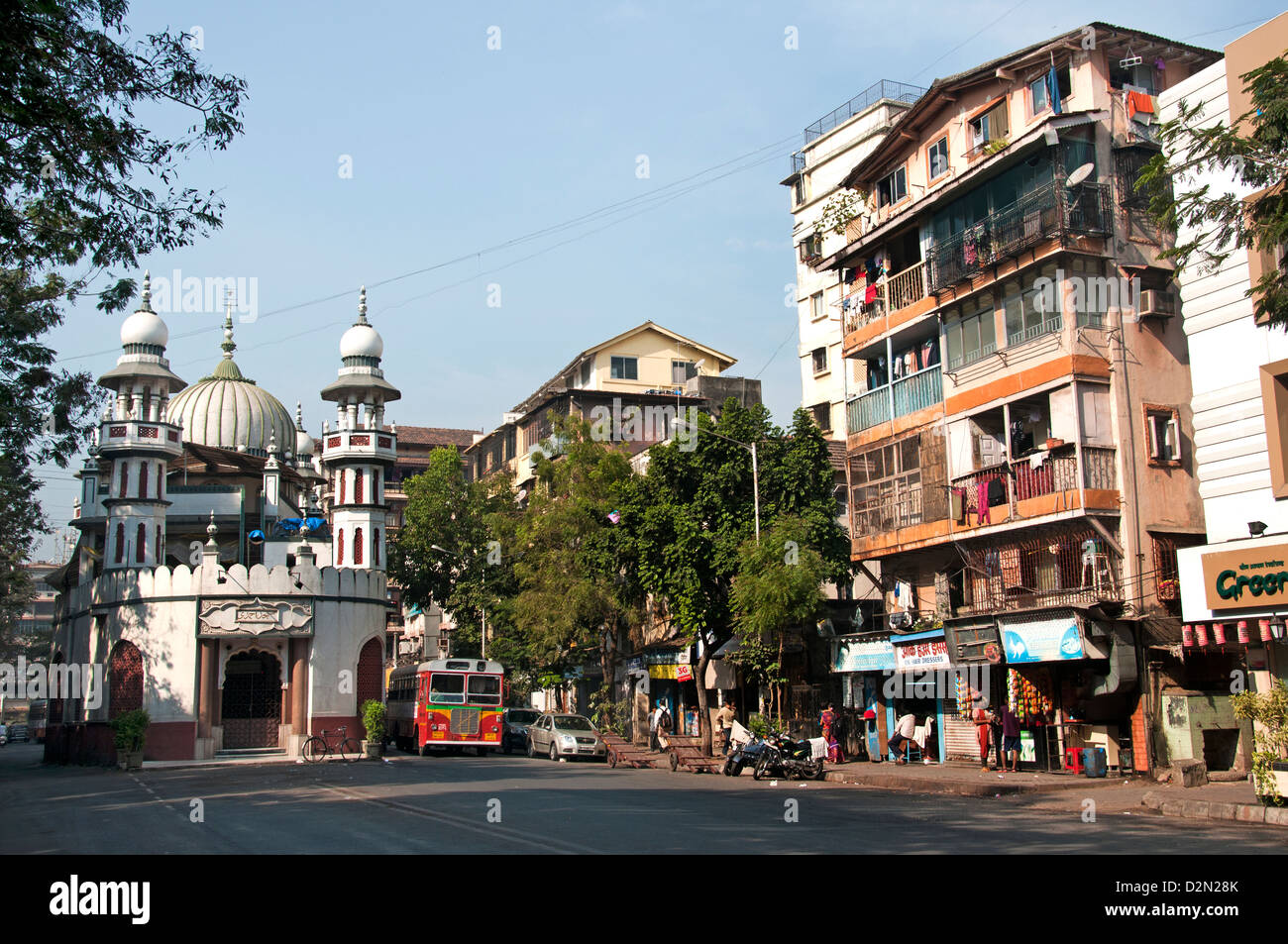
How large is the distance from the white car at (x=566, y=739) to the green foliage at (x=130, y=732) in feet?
42.7

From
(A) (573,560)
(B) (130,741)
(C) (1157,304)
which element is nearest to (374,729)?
(B) (130,741)

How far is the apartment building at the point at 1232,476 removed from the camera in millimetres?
20750

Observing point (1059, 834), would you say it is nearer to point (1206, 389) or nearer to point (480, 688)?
point (1206, 389)

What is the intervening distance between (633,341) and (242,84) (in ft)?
155

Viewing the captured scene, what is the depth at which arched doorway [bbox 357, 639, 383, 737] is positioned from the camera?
4517 cm

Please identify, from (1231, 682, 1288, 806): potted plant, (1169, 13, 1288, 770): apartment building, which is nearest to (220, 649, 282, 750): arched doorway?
(1169, 13, 1288, 770): apartment building

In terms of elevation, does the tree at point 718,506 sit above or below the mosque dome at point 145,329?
below

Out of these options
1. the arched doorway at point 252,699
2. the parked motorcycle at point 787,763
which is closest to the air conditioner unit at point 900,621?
the parked motorcycle at point 787,763

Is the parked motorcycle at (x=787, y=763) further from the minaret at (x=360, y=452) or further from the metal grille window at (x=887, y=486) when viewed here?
the minaret at (x=360, y=452)

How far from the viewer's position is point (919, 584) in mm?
30922

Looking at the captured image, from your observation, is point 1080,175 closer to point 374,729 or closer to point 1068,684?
point 1068,684

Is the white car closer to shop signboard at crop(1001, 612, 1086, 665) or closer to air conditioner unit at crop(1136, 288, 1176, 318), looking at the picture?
shop signboard at crop(1001, 612, 1086, 665)
